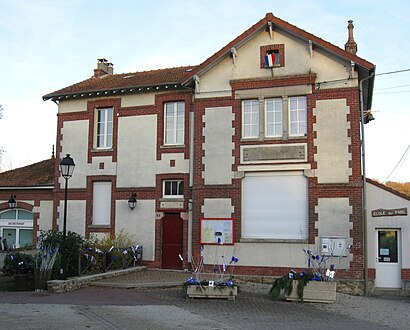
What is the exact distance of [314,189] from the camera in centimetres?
1716

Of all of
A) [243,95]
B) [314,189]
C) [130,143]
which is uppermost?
[243,95]

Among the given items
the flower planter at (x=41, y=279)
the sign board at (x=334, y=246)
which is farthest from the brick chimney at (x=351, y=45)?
the flower planter at (x=41, y=279)

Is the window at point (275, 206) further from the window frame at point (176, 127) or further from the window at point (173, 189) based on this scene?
the window frame at point (176, 127)

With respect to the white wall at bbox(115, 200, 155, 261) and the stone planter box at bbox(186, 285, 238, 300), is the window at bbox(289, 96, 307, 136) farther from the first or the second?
the stone planter box at bbox(186, 285, 238, 300)

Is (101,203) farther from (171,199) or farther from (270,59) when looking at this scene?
(270,59)

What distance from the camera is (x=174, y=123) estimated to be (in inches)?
782

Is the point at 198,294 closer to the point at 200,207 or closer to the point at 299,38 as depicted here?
the point at 200,207

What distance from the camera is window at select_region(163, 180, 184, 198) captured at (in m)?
19.5

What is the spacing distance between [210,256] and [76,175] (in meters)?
6.83

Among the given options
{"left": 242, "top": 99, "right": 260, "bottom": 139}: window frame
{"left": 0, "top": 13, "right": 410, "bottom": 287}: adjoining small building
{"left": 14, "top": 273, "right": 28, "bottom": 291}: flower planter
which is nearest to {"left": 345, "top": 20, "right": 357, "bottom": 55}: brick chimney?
{"left": 0, "top": 13, "right": 410, "bottom": 287}: adjoining small building

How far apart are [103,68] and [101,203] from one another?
25.6ft

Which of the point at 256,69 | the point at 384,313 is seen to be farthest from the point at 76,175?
the point at 384,313

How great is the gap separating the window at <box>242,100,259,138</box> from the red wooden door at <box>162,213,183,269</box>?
4220mm

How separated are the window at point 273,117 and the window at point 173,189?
3974 mm
